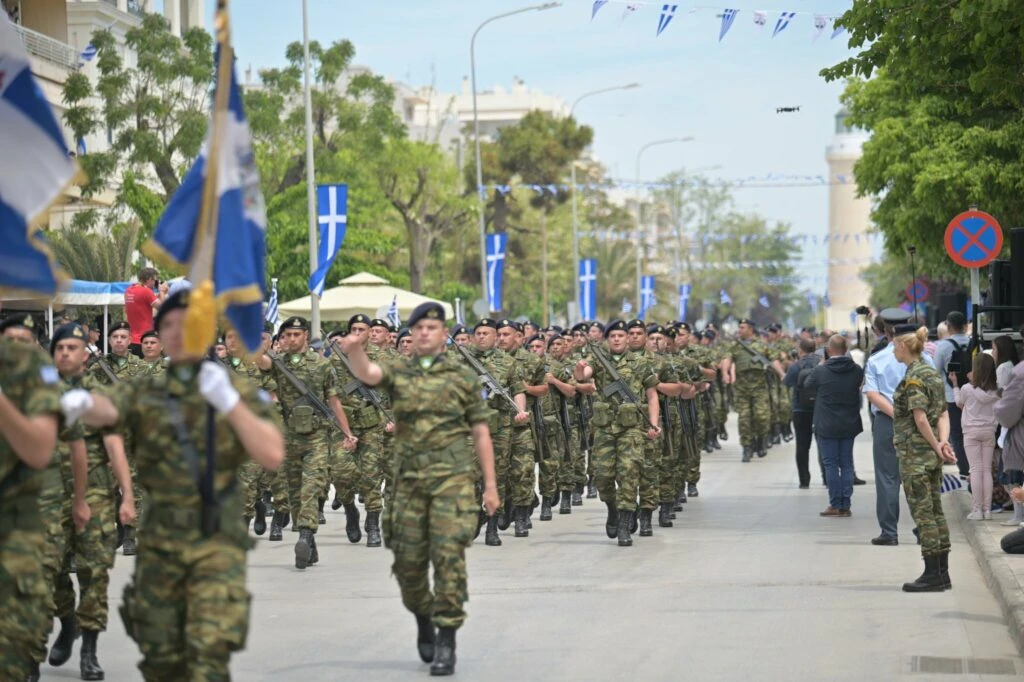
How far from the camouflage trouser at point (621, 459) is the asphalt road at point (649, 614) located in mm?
497

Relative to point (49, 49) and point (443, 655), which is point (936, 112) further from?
point (443, 655)

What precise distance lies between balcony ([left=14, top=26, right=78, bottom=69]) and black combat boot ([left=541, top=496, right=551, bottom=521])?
25.2 m

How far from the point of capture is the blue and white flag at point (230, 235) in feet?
23.9

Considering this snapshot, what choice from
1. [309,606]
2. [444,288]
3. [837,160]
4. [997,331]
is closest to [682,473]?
[997,331]

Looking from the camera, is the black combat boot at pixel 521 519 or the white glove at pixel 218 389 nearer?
the white glove at pixel 218 389

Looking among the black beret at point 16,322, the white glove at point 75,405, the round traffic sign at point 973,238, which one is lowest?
the white glove at point 75,405

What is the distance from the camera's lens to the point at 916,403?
41.2 feet

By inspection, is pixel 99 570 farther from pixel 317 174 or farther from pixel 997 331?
pixel 317 174

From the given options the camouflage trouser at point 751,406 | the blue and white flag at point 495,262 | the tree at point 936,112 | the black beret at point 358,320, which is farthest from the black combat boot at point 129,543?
the blue and white flag at point 495,262

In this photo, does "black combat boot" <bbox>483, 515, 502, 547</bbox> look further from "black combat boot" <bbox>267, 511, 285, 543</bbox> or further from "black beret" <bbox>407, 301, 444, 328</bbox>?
"black beret" <bbox>407, 301, 444, 328</bbox>

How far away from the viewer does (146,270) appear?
1903 cm

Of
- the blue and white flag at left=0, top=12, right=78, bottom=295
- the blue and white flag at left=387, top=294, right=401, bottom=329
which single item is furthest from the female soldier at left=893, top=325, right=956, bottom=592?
the blue and white flag at left=387, top=294, right=401, bottom=329

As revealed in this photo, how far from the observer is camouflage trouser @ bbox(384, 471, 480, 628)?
9.61m

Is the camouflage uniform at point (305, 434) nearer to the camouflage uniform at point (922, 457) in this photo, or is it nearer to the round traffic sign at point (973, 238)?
the camouflage uniform at point (922, 457)
